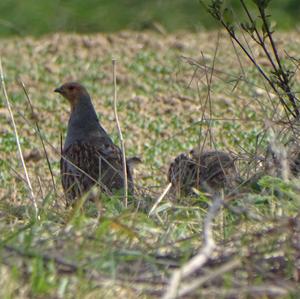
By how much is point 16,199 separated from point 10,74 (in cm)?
401

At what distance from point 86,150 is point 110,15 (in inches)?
208

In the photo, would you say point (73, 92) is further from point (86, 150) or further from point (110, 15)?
point (110, 15)

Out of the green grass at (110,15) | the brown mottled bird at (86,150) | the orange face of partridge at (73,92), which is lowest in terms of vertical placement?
the brown mottled bird at (86,150)

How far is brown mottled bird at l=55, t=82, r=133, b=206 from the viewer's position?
6734 millimetres

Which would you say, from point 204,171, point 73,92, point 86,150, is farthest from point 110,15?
point 204,171

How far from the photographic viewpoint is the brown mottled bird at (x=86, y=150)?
6.73 metres

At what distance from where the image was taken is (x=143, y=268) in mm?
3799

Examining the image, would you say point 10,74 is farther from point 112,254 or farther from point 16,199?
point 112,254

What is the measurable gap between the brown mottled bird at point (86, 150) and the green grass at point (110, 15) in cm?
411

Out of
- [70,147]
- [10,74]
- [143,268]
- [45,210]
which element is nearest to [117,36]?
[10,74]

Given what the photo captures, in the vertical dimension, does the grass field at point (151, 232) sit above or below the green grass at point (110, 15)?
below

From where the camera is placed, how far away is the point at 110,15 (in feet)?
40.3

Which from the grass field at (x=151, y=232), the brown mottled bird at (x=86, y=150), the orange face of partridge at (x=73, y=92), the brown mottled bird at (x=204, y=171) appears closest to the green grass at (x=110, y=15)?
the grass field at (x=151, y=232)

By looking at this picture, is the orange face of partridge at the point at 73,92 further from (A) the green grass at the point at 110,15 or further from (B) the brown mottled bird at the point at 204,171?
(A) the green grass at the point at 110,15
